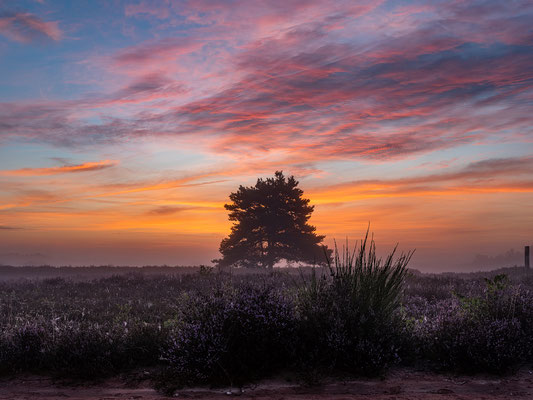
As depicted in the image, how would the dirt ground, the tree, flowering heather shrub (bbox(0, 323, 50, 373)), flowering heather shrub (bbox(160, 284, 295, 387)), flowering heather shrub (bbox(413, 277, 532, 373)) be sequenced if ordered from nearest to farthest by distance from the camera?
the dirt ground < flowering heather shrub (bbox(160, 284, 295, 387)) < flowering heather shrub (bbox(413, 277, 532, 373)) < flowering heather shrub (bbox(0, 323, 50, 373)) < the tree

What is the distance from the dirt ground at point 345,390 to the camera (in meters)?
5.73

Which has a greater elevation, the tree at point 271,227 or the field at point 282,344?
the tree at point 271,227

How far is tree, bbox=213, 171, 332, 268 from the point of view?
3422 cm

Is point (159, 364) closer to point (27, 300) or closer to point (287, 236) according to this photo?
point (27, 300)

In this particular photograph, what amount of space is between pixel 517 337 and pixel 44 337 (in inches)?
310

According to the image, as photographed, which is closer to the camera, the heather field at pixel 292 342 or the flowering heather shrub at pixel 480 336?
the heather field at pixel 292 342

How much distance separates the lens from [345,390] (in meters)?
5.91

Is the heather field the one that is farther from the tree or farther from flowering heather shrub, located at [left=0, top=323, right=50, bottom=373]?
the tree

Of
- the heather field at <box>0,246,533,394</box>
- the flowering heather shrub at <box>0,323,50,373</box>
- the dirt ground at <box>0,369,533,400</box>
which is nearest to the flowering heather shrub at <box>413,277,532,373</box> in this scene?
the heather field at <box>0,246,533,394</box>

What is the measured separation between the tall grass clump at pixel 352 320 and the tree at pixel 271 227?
26.3 metres

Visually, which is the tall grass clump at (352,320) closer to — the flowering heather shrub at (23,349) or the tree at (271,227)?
the flowering heather shrub at (23,349)

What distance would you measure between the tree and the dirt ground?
27547mm

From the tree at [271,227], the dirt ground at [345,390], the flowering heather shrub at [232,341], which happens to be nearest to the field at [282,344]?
the flowering heather shrub at [232,341]

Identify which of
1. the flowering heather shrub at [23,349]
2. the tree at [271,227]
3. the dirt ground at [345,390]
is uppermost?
the tree at [271,227]
